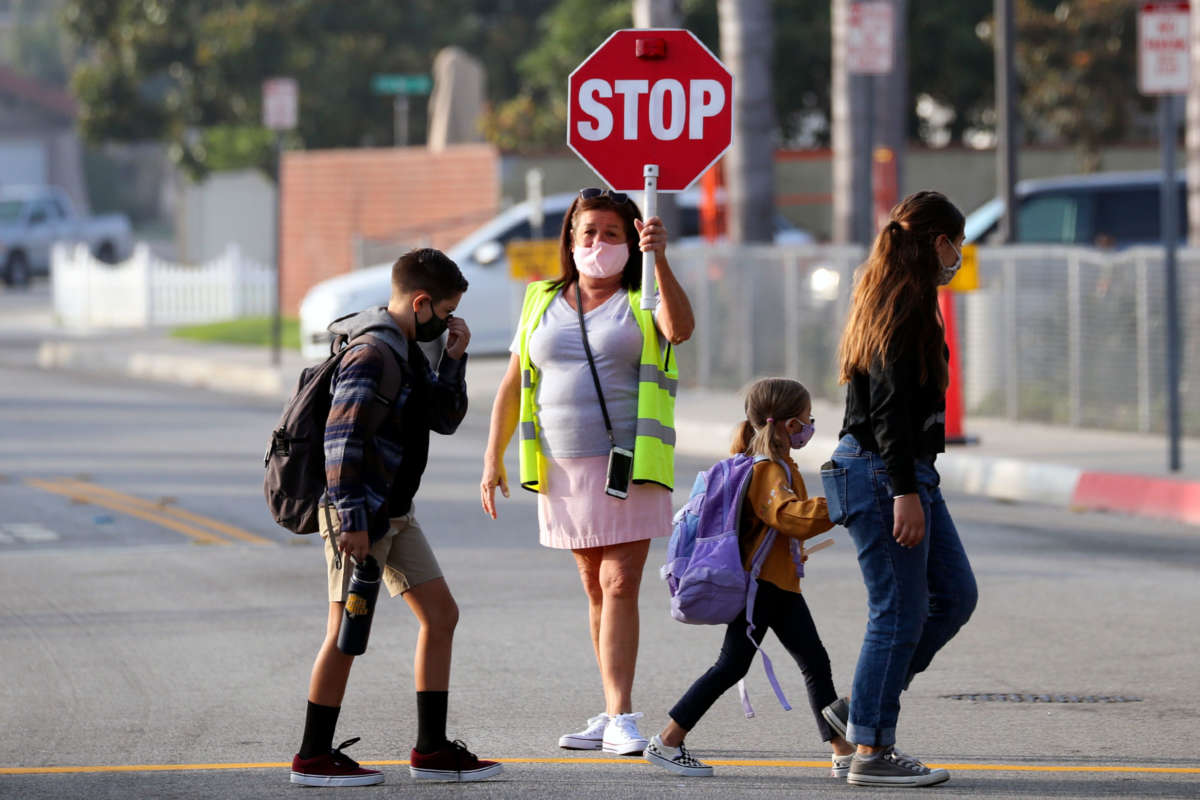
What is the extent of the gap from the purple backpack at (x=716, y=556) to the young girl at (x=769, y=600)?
37mm

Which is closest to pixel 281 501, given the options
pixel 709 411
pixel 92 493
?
pixel 92 493

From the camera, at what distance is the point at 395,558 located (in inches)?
247

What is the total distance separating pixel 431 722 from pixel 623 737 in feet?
2.09

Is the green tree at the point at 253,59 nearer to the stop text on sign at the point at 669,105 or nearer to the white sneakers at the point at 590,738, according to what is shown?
the stop text on sign at the point at 669,105

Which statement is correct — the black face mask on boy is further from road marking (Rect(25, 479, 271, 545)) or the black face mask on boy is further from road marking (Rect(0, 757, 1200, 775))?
road marking (Rect(25, 479, 271, 545))

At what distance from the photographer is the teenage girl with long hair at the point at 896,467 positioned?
5.91 metres

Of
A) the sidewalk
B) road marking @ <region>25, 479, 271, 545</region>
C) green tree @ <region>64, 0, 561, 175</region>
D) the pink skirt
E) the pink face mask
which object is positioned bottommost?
road marking @ <region>25, 479, 271, 545</region>

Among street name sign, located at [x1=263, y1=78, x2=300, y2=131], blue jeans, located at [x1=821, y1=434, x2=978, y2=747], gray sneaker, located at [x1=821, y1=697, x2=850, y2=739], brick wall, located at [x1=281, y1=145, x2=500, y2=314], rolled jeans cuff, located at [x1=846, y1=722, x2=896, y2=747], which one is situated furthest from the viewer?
brick wall, located at [x1=281, y1=145, x2=500, y2=314]

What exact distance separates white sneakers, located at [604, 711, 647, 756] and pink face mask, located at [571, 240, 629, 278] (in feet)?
4.52

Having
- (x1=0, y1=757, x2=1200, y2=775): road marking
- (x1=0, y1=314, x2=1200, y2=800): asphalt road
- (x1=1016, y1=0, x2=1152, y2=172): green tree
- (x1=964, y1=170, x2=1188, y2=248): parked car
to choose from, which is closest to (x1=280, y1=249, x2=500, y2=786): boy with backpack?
(x1=0, y1=314, x2=1200, y2=800): asphalt road

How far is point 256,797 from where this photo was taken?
20.2 ft

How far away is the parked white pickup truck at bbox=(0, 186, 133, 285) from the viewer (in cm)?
4503

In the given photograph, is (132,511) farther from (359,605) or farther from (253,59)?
(253,59)

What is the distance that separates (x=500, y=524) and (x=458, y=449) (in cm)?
385
